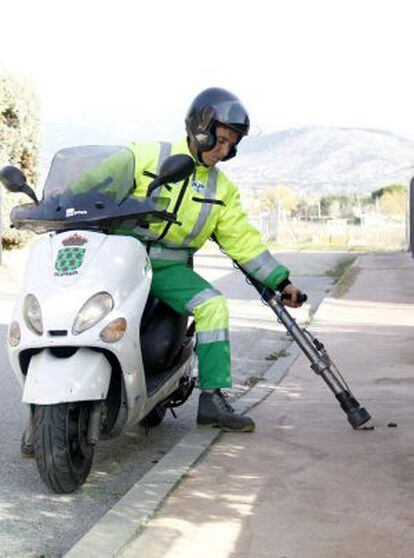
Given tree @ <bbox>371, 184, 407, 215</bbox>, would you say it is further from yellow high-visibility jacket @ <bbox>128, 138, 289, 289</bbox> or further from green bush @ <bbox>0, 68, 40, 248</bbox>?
yellow high-visibility jacket @ <bbox>128, 138, 289, 289</bbox>

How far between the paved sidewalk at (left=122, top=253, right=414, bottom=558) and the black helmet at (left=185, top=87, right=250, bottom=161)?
60.0 inches

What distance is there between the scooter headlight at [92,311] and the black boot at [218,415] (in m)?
1.24

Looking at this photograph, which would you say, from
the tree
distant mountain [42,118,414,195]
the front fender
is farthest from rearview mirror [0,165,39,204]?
distant mountain [42,118,414,195]

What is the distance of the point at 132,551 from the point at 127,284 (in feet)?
4.40

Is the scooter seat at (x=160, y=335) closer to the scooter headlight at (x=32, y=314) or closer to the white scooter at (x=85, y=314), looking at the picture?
the white scooter at (x=85, y=314)

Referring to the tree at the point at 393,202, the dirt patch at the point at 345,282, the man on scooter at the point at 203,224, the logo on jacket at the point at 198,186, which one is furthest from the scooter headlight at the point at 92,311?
the tree at the point at 393,202

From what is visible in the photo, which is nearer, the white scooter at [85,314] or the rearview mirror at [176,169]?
the white scooter at [85,314]

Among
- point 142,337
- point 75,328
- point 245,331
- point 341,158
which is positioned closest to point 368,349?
point 245,331

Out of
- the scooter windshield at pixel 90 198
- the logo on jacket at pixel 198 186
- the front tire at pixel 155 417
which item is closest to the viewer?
the scooter windshield at pixel 90 198

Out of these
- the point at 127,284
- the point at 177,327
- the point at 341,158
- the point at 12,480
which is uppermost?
the point at 127,284

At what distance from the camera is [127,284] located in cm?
514

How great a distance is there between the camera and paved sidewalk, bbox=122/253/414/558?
14.0ft

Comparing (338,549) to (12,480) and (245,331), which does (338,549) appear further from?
(245,331)

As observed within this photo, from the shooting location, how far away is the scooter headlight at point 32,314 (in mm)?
4957
